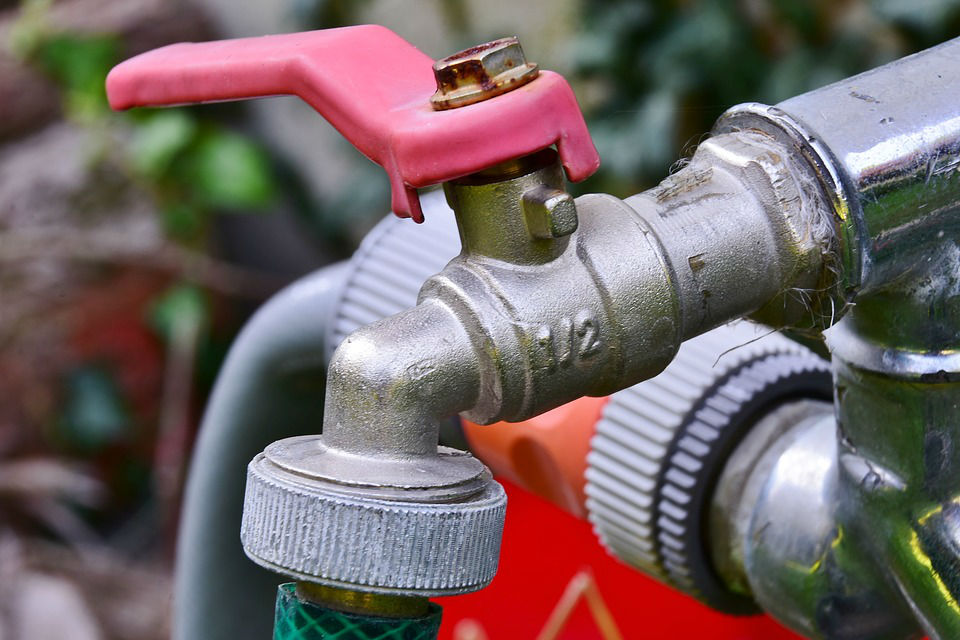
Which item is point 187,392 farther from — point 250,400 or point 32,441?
point 250,400

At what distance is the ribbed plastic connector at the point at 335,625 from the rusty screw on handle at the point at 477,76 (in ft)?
0.46

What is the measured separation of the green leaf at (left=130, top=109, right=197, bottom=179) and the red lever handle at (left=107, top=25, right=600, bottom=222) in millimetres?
1842

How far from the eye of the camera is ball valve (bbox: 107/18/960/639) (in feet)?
1.09

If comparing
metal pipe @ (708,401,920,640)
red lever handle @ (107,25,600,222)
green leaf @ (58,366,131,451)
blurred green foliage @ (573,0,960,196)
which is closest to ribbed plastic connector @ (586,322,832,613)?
metal pipe @ (708,401,920,640)

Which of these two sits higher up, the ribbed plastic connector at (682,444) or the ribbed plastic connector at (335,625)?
the ribbed plastic connector at (335,625)

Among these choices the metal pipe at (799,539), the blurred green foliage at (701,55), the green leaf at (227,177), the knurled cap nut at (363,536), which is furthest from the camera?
the green leaf at (227,177)

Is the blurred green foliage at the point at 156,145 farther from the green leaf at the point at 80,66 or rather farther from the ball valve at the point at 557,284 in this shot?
the ball valve at the point at 557,284

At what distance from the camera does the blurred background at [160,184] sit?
1.93 m

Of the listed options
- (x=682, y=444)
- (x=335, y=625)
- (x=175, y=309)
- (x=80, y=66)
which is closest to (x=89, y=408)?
(x=175, y=309)

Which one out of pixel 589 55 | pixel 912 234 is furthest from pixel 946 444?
pixel 589 55

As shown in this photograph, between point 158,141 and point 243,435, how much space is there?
1.63m

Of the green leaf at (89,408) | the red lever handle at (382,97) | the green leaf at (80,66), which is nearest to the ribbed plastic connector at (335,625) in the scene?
the red lever handle at (382,97)

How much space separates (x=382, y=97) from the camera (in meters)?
0.36

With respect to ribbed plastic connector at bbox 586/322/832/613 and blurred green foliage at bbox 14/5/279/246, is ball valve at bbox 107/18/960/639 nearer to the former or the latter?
ribbed plastic connector at bbox 586/322/832/613
